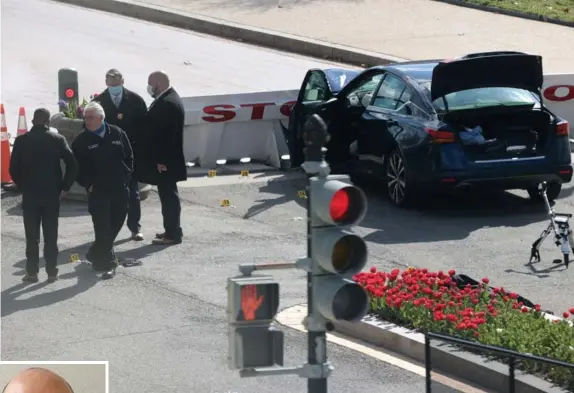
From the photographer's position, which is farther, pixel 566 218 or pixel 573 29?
pixel 573 29

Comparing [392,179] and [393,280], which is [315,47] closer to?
[392,179]

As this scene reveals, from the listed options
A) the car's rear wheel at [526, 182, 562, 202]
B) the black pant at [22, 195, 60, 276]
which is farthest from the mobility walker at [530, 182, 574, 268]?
the black pant at [22, 195, 60, 276]

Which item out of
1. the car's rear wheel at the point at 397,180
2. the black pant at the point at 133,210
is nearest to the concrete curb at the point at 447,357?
the black pant at the point at 133,210

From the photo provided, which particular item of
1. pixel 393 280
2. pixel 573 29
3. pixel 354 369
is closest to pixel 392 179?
pixel 393 280

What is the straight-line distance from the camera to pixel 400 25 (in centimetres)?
2673

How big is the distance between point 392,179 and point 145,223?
9.12 feet

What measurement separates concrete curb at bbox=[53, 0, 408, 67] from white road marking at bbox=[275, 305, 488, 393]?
1280 centimetres

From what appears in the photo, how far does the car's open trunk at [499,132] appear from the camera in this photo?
14180mm

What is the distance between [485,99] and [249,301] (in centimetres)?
813

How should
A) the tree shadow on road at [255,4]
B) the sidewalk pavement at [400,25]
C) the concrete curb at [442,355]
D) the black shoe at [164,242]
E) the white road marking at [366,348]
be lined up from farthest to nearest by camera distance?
the tree shadow on road at [255,4] → the sidewalk pavement at [400,25] → the black shoe at [164,242] → the white road marking at [366,348] → the concrete curb at [442,355]

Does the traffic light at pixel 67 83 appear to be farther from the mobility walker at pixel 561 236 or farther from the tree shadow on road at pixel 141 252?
the mobility walker at pixel 561 236

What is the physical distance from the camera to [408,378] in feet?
31.2

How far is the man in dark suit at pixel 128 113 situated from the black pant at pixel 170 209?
31 cm

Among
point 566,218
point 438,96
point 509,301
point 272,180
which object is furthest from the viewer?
point 272,180
